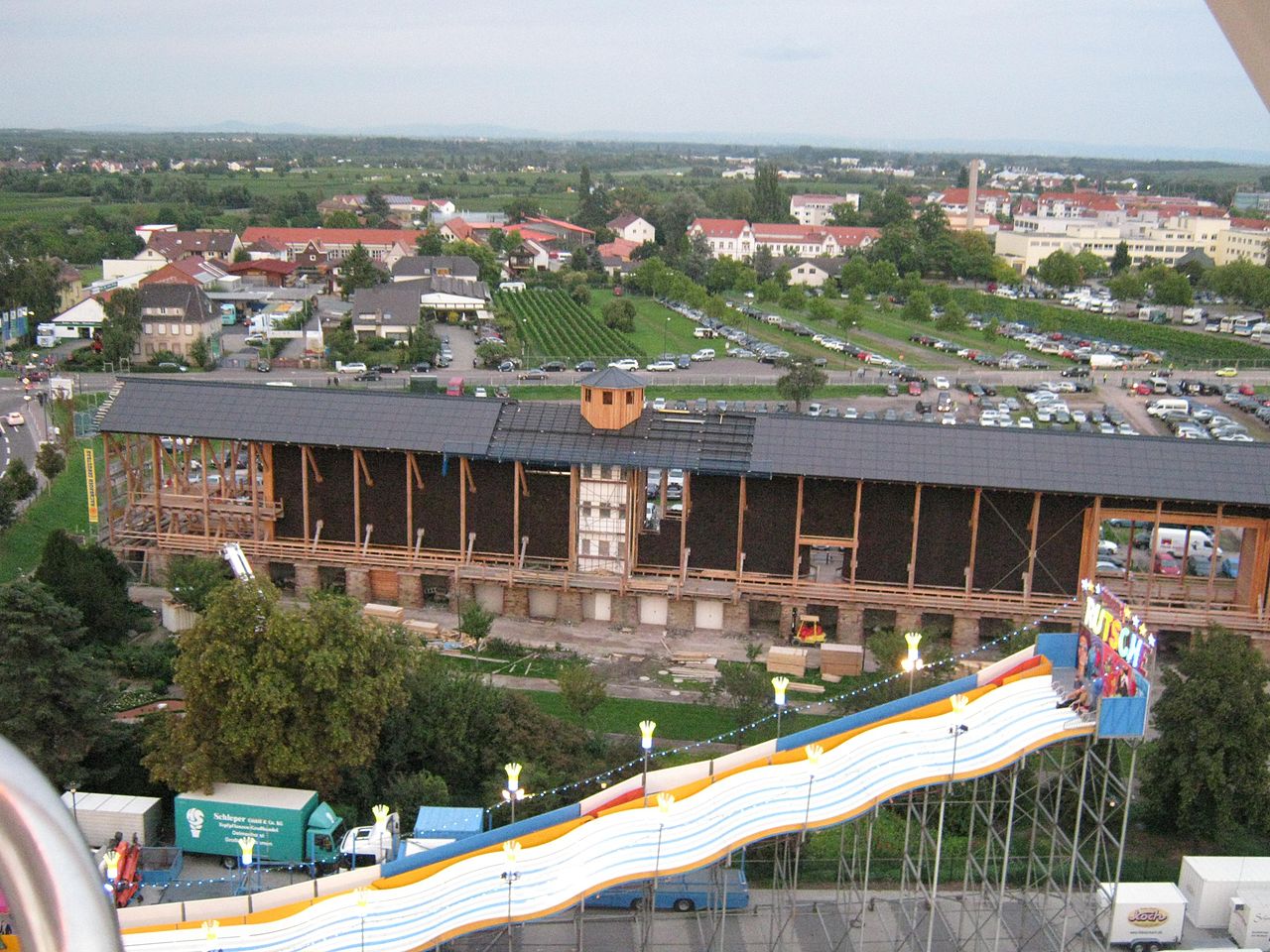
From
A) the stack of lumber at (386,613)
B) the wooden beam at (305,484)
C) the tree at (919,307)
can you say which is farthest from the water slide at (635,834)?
the tree at (919,307)

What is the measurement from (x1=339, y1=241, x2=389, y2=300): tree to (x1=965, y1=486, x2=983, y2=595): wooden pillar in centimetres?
6905

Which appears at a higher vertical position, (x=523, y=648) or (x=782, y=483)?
(x=782, y=483)

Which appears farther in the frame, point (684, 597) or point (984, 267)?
point (984, 267)

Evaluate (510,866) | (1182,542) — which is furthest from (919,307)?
(510,866)

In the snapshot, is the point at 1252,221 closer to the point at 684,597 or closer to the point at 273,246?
the point at 273,246

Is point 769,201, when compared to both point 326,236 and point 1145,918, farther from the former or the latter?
point 1145,918

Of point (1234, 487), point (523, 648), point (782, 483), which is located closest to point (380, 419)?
point (523, 648)

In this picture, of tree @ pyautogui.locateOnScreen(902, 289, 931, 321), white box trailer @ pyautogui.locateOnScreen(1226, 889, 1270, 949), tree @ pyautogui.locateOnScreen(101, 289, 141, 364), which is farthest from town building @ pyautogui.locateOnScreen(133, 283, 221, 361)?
white box trailer @ pyautogui.locateOnScreen(1226, 889, 1270, 949)

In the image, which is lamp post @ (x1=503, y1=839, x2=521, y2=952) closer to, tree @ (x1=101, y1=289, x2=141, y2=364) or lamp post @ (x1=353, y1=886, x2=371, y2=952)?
lamp post @ (x1=353, y1=886, x2=371, y2=952)

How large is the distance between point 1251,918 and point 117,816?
20.1 meters

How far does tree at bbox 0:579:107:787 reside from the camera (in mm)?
23219

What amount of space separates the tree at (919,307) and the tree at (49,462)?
6091cm

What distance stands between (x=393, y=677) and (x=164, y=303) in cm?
5462

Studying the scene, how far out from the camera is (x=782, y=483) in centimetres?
3428
